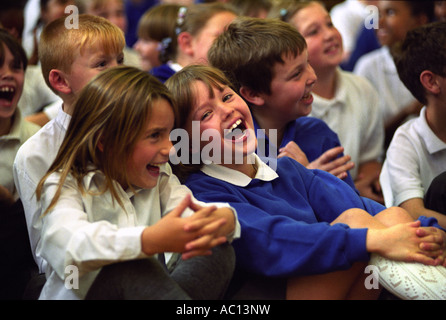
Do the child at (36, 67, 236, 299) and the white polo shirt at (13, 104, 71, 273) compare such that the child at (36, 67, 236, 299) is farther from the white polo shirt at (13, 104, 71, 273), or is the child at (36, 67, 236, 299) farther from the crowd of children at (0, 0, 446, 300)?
the white polo shirt at (13, 104, 71, 273)

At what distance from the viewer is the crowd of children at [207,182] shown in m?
1.06

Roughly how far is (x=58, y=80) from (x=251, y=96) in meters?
0.51

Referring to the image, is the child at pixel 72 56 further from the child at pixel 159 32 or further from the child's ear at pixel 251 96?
the child at pixel 159 32

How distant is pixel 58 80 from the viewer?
145cm

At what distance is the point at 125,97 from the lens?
111 centimetres

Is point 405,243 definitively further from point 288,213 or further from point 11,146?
point 11,146

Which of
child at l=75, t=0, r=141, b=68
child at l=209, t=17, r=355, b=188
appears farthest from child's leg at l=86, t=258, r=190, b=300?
child at l=75, t=0, r=141, b=68

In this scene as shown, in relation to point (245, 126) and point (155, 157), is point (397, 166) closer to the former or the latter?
point (245, 126)

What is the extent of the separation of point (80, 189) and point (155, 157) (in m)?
0.15

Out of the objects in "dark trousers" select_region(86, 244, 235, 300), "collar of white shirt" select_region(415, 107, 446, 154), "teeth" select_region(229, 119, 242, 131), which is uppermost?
"teeth" select_region(229, 119, 242, 131)

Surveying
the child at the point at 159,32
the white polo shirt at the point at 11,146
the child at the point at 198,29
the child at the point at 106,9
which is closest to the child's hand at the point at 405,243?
the white polo shirt at the point at 11,146

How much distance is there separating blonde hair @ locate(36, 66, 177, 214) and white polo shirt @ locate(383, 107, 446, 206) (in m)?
0.81

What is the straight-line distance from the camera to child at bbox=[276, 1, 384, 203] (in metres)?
2.01

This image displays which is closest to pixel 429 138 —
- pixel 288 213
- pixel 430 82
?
pixel 430 82
